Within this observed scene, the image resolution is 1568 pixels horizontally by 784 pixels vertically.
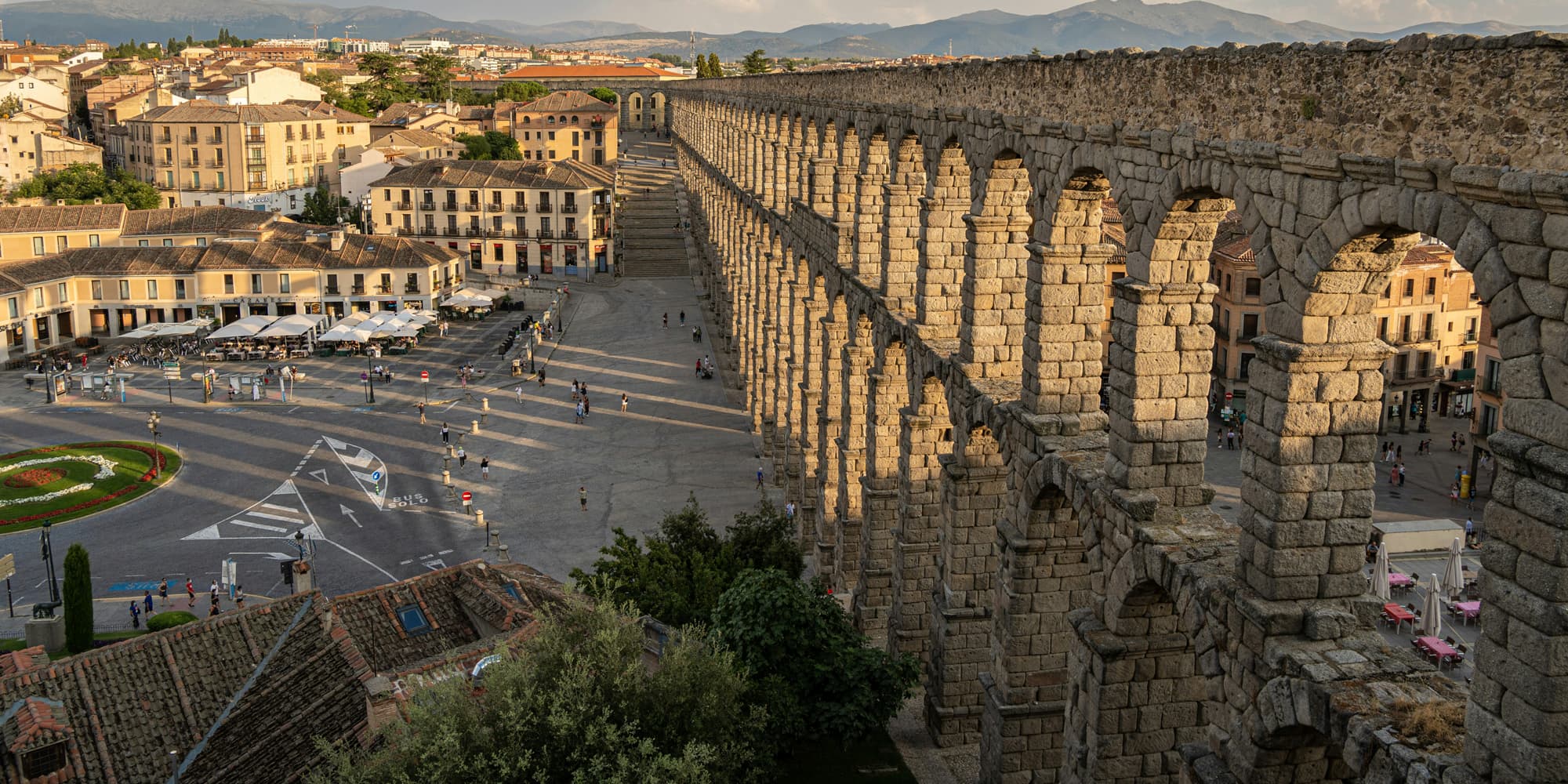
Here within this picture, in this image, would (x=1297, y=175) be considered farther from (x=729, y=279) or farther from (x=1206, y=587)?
(x=729, y=279)

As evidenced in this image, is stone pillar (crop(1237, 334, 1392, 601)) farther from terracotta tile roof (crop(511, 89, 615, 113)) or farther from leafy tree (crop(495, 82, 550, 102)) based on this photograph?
leafy tree (crop(495, 82, 550, 102))

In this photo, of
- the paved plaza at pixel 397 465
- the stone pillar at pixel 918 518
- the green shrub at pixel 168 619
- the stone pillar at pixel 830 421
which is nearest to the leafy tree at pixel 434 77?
the paved plaza at pixel 397 465

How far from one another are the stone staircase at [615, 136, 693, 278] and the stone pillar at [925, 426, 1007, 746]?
290 ft

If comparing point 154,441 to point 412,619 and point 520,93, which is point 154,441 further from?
point 520,93

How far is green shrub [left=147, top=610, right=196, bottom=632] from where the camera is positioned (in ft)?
126

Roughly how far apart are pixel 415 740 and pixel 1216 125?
48.1 feet

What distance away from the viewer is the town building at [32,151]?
12581 centimetres

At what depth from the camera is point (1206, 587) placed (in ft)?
51.4

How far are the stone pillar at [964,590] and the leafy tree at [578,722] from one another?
6233mm

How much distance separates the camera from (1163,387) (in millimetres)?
17984

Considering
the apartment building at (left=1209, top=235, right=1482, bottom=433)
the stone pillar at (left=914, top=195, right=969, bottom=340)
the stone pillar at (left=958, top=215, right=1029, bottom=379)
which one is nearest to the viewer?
the stone pillar at (left=958, top=215, right=1029, bottom=379)

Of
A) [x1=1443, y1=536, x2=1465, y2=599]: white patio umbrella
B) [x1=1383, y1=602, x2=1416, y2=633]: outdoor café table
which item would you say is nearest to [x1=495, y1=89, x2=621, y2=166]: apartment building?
[x1=1443, y1=536, x2=1465, y2=599]: white patio umbrella

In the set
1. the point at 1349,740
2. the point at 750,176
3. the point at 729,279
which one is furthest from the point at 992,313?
the point at 729,279

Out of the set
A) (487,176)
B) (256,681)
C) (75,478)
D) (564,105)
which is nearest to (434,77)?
(564,105)
